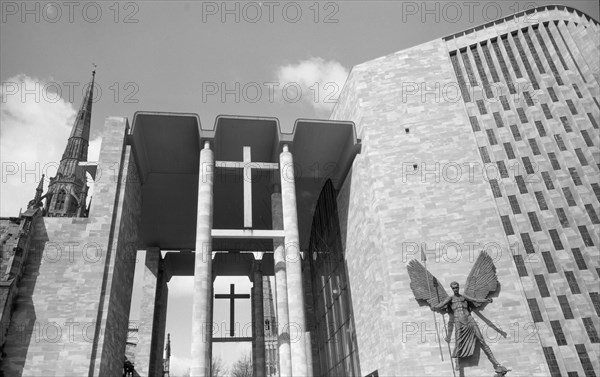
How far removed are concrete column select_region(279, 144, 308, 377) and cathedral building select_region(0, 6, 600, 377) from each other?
72mm

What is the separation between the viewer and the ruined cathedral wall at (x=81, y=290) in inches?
720

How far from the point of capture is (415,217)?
21516 millimetres

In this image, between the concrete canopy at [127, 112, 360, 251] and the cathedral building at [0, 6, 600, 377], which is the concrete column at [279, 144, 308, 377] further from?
the concrete canopy at [127, 112, 360, 251]

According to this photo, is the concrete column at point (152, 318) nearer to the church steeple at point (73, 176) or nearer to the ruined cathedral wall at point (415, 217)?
the ruined cathedral wall at point (415, 217)

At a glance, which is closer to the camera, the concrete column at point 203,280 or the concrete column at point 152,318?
the concrete column at point 203,280

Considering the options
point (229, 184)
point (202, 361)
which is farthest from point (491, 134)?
point (202, 361)

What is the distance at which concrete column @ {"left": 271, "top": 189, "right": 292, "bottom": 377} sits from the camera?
843 inches

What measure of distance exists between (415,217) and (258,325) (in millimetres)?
18307

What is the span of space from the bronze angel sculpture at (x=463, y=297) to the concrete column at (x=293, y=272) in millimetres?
5291

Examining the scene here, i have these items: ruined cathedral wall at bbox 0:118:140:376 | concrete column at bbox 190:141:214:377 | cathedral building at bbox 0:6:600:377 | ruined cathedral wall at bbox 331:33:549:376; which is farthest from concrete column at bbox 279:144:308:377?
ruined cathedral wall at bbox 0:118:140:376

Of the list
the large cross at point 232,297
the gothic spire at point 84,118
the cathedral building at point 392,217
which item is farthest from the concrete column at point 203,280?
the gothic spire at point 84,118

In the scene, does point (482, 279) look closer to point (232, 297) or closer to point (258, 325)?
point (258, 325)

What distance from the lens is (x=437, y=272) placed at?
2023cm

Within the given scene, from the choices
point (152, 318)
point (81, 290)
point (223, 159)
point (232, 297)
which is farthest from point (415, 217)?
point (232, 297)
